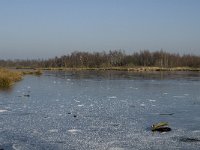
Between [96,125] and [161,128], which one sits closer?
[161,128]

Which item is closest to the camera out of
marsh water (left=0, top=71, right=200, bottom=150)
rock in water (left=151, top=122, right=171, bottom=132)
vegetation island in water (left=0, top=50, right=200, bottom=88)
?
marsh water (left=0, top=71, right=200, bottom=150)

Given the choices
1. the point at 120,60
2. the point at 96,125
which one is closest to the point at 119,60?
the point at 120,60

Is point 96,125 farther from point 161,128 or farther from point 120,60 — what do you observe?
point 120,60

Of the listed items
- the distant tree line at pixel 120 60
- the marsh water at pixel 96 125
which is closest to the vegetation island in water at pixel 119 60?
the distant tree line at pixel 120 60

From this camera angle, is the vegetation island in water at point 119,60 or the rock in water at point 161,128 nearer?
the rock in water at point 161,128

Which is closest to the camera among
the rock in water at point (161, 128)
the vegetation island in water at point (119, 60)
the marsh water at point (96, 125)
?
the marsh water at point (96, 125)

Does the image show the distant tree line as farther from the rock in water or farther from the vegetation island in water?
the rock in water

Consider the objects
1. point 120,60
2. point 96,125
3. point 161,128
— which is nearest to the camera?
point 161,128

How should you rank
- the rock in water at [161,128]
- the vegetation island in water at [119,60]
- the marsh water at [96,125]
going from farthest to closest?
the vegetation island in water at [119,60]
the rock in water at [161,128]
the marsh water at [96,125]

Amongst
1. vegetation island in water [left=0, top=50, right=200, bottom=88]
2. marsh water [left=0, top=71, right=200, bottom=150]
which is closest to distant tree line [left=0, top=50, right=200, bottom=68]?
vegetation island in water [left=0, top=50, right=200, bottom=88]

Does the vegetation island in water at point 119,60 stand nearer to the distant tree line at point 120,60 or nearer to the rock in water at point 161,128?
the distant tree line at point 120,60

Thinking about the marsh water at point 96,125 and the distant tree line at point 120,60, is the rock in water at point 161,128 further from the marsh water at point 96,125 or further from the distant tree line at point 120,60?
the distant tree line at point 120,60

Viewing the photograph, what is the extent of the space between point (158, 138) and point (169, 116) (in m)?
4.72

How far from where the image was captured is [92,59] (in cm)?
13325
